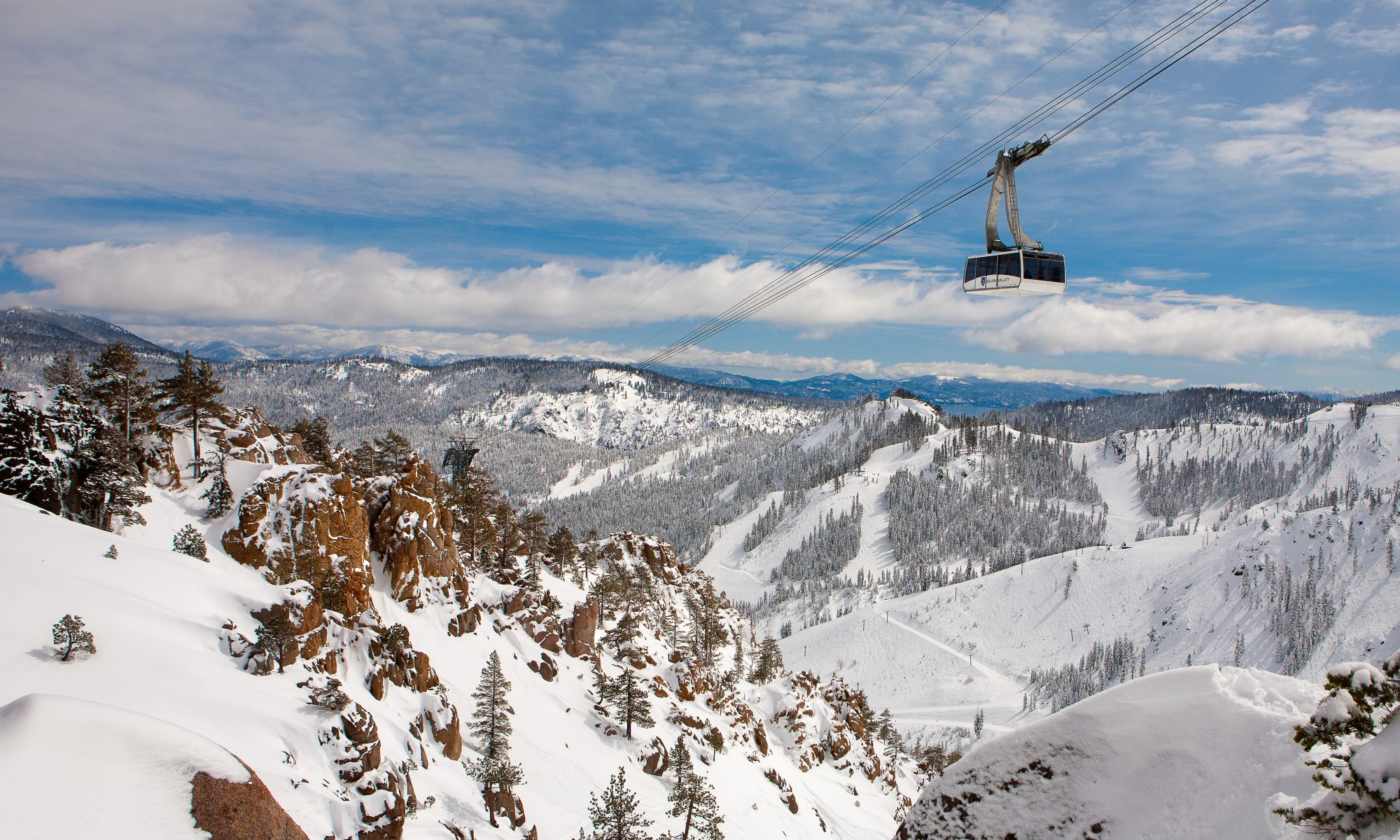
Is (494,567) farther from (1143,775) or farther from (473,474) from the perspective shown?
(1143,775)

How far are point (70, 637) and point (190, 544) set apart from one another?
47.8 ft

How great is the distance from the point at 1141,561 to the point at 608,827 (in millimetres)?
182064

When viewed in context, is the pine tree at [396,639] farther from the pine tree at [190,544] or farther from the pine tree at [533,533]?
the pine tree at [533,533]

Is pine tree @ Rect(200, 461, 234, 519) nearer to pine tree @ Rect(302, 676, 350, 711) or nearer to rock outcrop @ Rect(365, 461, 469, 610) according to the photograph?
rock outcrop @ Rect(365, 461, 469, 610)

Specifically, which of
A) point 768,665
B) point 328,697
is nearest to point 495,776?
point 328,697

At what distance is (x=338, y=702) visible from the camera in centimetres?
2491

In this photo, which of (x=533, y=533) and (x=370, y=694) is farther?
(x=533, y=533)

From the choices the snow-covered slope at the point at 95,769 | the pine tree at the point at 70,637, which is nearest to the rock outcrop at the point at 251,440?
the pine tree at the point at 70,637

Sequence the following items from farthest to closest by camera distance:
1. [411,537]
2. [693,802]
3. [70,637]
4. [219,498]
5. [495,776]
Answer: [411,537] → [219,498] → [693,802] → [495,776] → [70,637]

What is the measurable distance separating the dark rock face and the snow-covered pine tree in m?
13.2

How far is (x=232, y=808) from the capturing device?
29.1 feet

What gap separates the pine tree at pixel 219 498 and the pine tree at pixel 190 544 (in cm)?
430

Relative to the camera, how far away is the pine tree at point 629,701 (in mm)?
45062

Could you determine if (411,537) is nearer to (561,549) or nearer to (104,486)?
(104,486)
